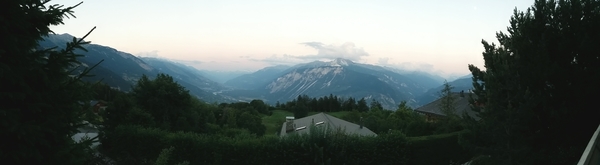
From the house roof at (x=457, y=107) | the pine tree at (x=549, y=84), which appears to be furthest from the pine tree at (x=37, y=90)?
the house roof at (x=457, y=107)

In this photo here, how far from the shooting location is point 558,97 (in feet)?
45.9

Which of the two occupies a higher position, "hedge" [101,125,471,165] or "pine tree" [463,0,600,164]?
"pine tree" [463,0,600,164]

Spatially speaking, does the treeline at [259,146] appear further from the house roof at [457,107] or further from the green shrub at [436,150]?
the house roof at [457,107]

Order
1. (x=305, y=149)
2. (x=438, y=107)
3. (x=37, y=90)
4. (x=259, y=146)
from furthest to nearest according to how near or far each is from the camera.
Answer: (x=438, y=107) → (x=259, y=146) → (x=305, y=149) → (x=37, y=90)

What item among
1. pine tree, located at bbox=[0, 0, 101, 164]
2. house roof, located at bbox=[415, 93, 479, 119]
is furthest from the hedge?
house roof, located at bbox=[415, 93, 479, 119]

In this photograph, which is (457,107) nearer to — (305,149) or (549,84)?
(549,84)

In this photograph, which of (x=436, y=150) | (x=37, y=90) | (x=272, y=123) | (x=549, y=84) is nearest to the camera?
(x=37, y=90)

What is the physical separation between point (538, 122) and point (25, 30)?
54.8 feet

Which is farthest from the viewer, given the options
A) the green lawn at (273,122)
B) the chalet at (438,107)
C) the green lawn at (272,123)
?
the green lawn at (273,122)

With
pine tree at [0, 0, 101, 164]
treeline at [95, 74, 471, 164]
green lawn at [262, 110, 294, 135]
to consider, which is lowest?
green lawn at [262, 110, 294, 135]

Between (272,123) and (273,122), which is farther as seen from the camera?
(273,122)

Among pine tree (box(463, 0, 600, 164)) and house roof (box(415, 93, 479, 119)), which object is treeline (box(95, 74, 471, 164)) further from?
house roof (box(415, 93, 479, 119))

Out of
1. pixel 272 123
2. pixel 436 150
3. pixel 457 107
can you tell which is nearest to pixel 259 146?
pixel 436 150

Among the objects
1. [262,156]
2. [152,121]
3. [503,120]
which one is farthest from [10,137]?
[152,121]
